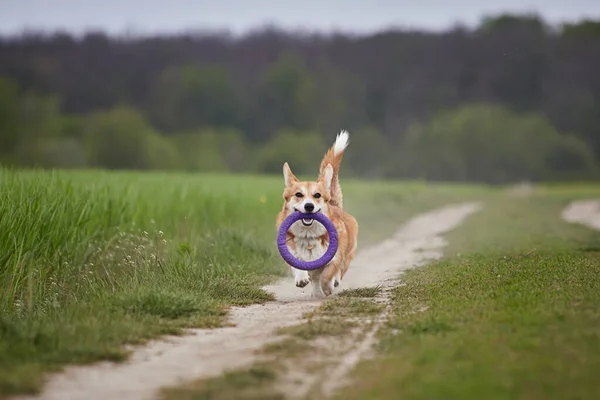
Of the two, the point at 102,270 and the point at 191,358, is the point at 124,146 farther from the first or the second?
the point at 191,358

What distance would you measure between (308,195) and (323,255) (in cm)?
61

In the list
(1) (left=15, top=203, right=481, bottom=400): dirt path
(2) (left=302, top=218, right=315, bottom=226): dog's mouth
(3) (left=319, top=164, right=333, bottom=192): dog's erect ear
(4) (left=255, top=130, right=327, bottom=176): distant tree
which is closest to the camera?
(1) (left=15, top=203, right=481, bottom=400): dirt path

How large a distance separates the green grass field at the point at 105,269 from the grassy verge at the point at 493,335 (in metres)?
1.71

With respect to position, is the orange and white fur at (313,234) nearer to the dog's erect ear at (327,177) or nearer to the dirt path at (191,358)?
the dog's erect ear at (327,177)

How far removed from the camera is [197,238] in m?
12.7

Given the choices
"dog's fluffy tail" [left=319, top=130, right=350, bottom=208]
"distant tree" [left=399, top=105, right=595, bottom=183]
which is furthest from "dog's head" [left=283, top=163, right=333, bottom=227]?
"distant tree" [left=399, top=105, right=595, bottom=183]

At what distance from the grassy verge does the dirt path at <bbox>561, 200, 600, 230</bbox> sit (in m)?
10.5

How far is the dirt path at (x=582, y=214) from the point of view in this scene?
2114 centimetres

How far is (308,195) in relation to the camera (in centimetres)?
888

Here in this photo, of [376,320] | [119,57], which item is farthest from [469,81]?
[376,320]

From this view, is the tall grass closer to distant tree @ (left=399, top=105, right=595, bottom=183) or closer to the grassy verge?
the grassy verge

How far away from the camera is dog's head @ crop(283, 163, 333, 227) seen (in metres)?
8.75

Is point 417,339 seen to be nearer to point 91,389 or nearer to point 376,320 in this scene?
point 376,320

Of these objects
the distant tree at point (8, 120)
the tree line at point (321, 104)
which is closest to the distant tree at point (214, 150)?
the tree line at point (321, 104)
